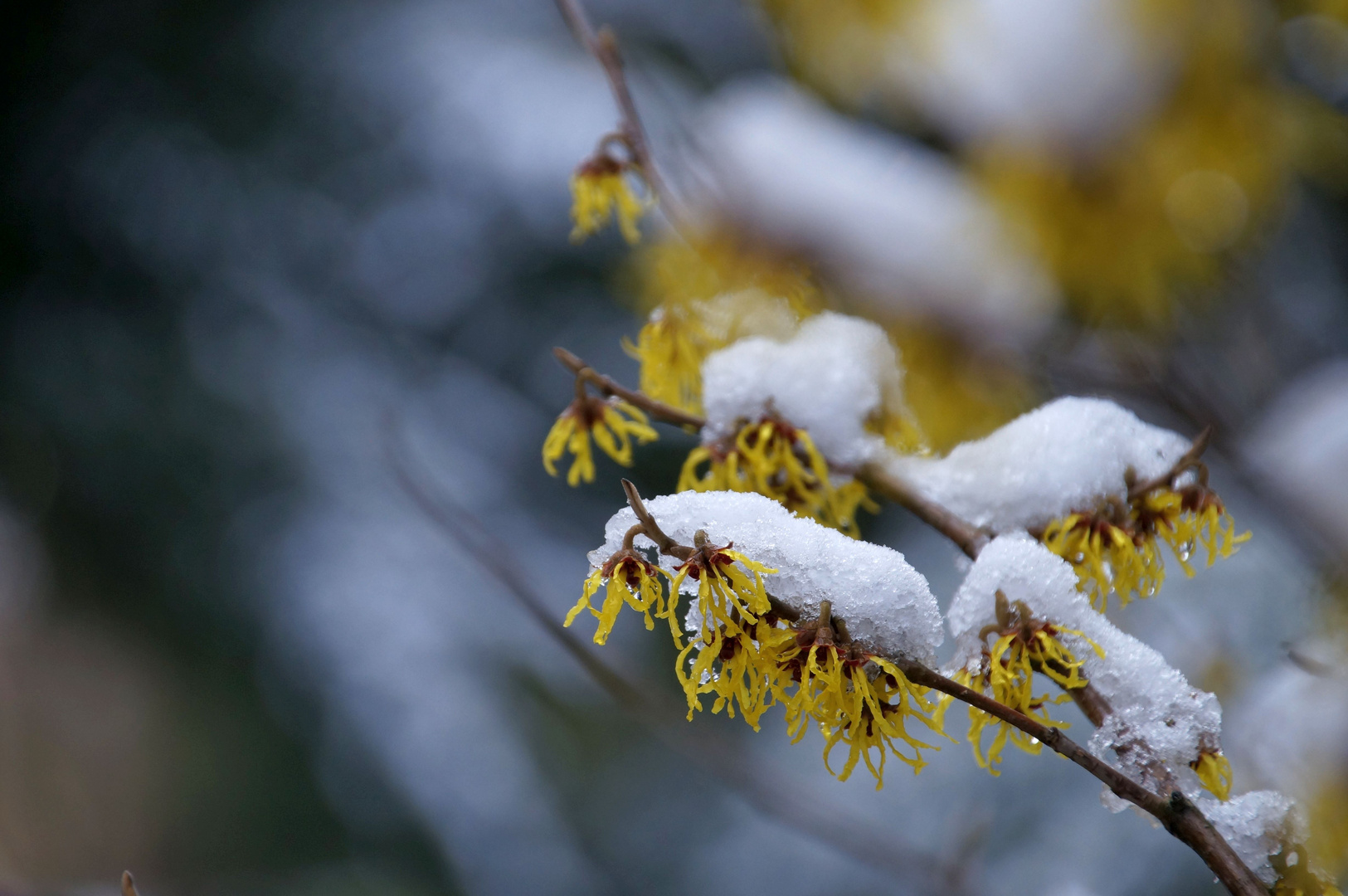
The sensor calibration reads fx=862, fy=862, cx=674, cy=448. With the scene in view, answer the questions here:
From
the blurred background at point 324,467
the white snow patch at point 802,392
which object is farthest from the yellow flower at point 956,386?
the blurred background at point 324,467

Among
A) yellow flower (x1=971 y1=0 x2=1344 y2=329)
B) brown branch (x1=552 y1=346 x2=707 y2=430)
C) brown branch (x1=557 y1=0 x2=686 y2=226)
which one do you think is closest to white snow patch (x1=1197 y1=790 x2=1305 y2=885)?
brown branch (x1=552 y1=346 x2=707 y2=430)

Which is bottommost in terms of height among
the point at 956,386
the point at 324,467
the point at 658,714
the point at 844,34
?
the point at 658,714

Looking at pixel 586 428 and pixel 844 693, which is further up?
pixel 586 428

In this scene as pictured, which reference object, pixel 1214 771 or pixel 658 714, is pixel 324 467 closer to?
pixel 658 714

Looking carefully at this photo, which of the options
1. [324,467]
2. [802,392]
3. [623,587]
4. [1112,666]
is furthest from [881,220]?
[324,467]

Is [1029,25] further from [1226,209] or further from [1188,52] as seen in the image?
[1226,209]

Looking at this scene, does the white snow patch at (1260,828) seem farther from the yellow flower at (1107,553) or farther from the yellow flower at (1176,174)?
the yellow flower at (1176,174)

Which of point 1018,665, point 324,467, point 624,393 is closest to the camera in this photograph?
Answer: point 1018,665
